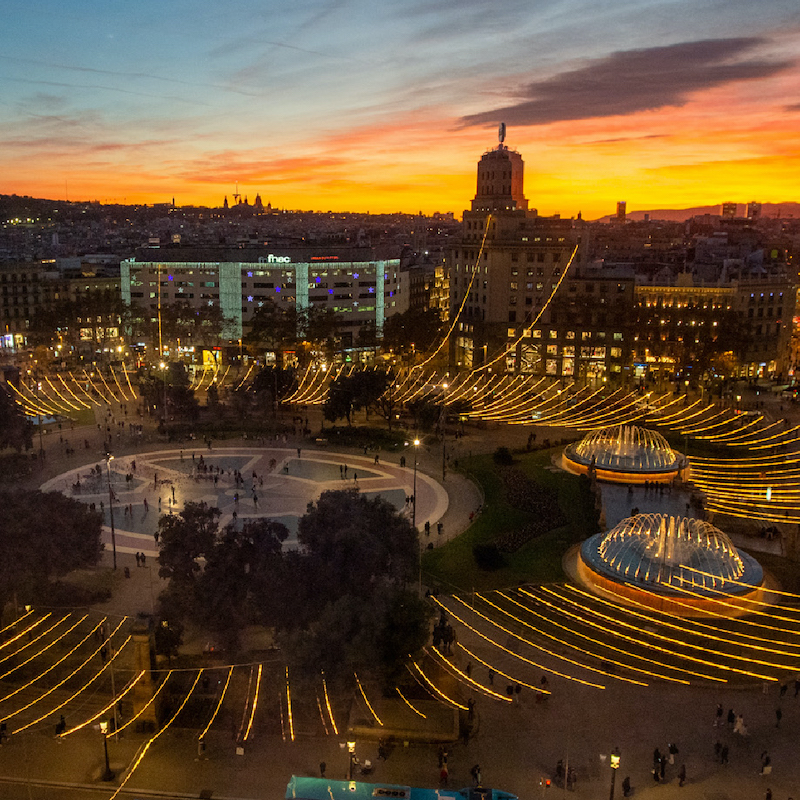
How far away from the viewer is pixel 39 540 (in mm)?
26516

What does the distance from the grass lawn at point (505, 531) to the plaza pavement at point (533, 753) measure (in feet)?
25.1

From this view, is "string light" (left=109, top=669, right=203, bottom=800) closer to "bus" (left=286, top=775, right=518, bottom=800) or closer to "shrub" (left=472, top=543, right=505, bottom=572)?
"bus" (left=286, top=775, right=518, bottom=800)

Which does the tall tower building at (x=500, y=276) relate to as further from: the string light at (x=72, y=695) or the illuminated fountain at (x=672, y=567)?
the string light at (x=72, y=695)

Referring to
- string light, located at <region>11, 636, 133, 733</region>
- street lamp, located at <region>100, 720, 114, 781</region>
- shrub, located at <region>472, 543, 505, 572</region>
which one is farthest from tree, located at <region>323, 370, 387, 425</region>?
street lamp, located at <region>100, 720, 114, 781</region>

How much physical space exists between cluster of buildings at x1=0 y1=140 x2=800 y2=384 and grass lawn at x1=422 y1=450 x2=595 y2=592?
28.3 meters

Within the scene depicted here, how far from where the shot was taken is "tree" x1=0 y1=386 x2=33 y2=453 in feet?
147

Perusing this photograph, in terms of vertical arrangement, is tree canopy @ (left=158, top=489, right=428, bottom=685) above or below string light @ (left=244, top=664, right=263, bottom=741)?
above

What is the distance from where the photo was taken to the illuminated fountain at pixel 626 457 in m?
44.3

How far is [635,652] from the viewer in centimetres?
2597

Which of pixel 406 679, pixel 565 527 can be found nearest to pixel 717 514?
pixel 565 527

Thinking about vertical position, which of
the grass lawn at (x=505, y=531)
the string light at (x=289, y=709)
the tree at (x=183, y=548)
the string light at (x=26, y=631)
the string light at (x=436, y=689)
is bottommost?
the string light at (x=289, y=709)

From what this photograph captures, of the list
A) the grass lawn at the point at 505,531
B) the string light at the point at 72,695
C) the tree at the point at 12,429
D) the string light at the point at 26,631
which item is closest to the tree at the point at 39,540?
the string light at the point at 26,631

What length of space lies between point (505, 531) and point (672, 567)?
8259 millimetres

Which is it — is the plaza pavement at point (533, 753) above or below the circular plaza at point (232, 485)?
below
